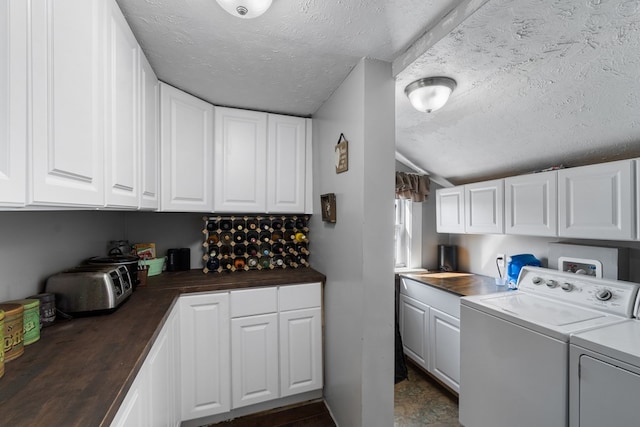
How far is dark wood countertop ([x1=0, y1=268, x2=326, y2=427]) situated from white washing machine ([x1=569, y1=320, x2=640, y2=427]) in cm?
179

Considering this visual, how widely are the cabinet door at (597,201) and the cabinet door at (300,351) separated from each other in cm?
180

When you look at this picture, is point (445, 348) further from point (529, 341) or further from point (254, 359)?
point (254, 359)


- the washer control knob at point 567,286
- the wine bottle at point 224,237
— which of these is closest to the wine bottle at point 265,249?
the wine bottle at point 224,237

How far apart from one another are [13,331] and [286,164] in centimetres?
170

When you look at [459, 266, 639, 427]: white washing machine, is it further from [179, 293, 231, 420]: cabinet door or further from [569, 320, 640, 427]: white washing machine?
[179, 293, 231, 420]: cabinet door

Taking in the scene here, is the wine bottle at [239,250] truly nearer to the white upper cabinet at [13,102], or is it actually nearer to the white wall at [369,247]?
the white wall at [369,247]

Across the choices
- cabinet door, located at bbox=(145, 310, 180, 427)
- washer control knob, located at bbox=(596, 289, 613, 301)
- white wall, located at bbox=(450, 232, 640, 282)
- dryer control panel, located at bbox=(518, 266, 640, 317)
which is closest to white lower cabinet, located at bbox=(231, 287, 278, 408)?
cabinet door, located at bbox=(145, 310, 180, 427)

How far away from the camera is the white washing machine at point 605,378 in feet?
3.40

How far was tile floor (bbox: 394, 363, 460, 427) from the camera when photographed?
1841 millimetres

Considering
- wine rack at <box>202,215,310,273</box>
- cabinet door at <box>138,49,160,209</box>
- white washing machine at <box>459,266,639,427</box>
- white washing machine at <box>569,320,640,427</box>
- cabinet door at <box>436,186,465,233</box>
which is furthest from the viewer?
cabinet door at <box>436,186,465,233</box>

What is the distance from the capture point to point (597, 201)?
61.4 inches

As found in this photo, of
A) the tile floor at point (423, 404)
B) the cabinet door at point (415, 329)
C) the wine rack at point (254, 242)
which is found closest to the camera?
the tile floor at point (423, 404)

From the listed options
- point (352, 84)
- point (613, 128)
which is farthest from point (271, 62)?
point (613, 128)

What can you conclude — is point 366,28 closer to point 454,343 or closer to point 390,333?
point 390,333
